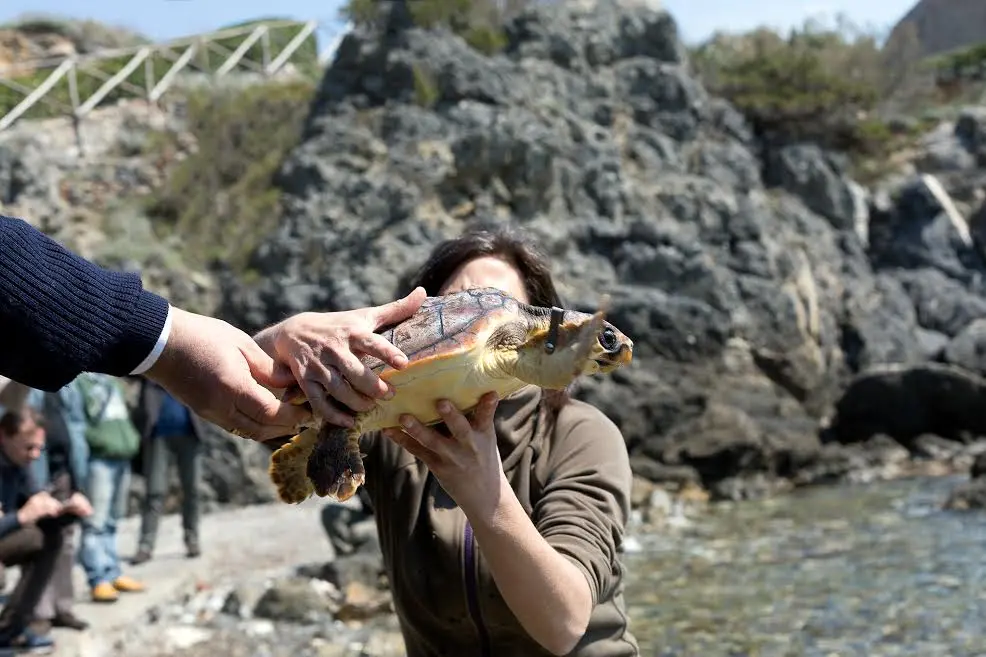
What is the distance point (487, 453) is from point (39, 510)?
4904 millimetres

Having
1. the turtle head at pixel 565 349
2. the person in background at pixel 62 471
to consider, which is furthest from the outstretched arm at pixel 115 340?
the person in background at pixel 62 471

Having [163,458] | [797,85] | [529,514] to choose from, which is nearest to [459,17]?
[797,85]

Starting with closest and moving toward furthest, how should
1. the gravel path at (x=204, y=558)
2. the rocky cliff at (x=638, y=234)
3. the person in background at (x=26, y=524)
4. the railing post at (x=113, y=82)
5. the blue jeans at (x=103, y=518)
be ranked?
1. the person in background at (x=26, y=524)
2. the gravel path at (x=204, y=558)
3. the blue jeans at (x=103, y=518)
4. the rocky cliff at (x=638, y=234)
5. the railing post at (x=113, y=82)

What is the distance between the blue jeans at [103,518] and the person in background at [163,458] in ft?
3.68

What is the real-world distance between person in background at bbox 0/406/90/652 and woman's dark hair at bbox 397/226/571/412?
419 centimetres

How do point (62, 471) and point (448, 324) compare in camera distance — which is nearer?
point (448, 324)

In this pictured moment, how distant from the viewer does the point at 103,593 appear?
768 centimetres

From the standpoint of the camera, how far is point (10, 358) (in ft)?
6.38

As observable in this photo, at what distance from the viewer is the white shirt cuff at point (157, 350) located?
2094 millimetres

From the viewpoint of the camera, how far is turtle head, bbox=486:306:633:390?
1919 mm

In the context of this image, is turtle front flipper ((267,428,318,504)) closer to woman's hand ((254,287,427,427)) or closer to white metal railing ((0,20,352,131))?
woman's hand ((254,287,427,427))

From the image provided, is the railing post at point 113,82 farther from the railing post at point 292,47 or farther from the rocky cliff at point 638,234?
the rocky cliff at point 638,234

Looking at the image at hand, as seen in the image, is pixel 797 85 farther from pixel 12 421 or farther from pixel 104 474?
pixel 12 421

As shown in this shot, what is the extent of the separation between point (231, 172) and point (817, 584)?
17.2 m
